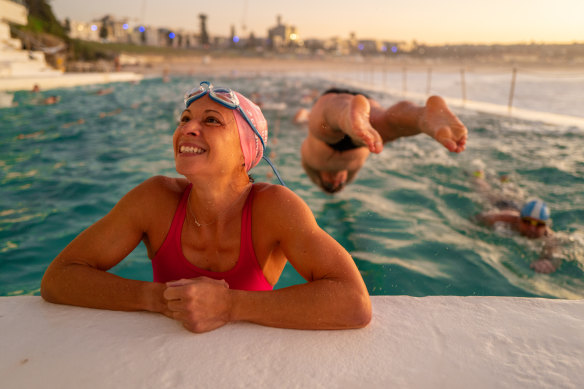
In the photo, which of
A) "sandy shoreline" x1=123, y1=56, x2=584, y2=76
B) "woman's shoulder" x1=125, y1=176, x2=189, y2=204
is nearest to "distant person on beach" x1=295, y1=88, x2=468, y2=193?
"woman's shoulder" x1=125, y1=176, x2=189, y2=204

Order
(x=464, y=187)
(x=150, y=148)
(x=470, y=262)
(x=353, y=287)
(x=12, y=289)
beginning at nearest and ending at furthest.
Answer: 1. (x=353, y=287)
2. (x=12, y=289)
3. (x=470, y=262)
4. (x=464, y=187)
5. (x=150, y=148)

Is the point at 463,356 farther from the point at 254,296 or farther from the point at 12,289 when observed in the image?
the point at 12,289

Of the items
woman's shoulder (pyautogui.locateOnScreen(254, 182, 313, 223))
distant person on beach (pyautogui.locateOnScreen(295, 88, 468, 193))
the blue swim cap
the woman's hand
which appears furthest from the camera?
the blue swim cap

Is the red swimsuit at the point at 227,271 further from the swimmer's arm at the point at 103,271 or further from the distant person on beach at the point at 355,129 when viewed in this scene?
the distant person on beach at the point at 355,129

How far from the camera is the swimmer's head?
4367mm

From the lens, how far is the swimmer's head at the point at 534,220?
4.37 metres

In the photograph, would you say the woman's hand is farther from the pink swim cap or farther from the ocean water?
the ocean water

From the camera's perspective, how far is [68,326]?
1.67 meters

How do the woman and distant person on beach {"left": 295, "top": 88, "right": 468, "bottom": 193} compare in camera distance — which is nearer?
the woman

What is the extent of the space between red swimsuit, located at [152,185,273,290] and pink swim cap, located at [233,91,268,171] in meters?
0.20

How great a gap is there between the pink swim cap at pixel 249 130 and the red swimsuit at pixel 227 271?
0.20 m

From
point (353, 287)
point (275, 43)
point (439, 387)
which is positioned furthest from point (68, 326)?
point (275, 43)

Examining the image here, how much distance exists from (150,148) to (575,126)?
9.76 m

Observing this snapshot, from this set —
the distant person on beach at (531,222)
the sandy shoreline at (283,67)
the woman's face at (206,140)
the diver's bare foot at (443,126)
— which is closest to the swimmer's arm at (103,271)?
the woman's face at (206,140)
